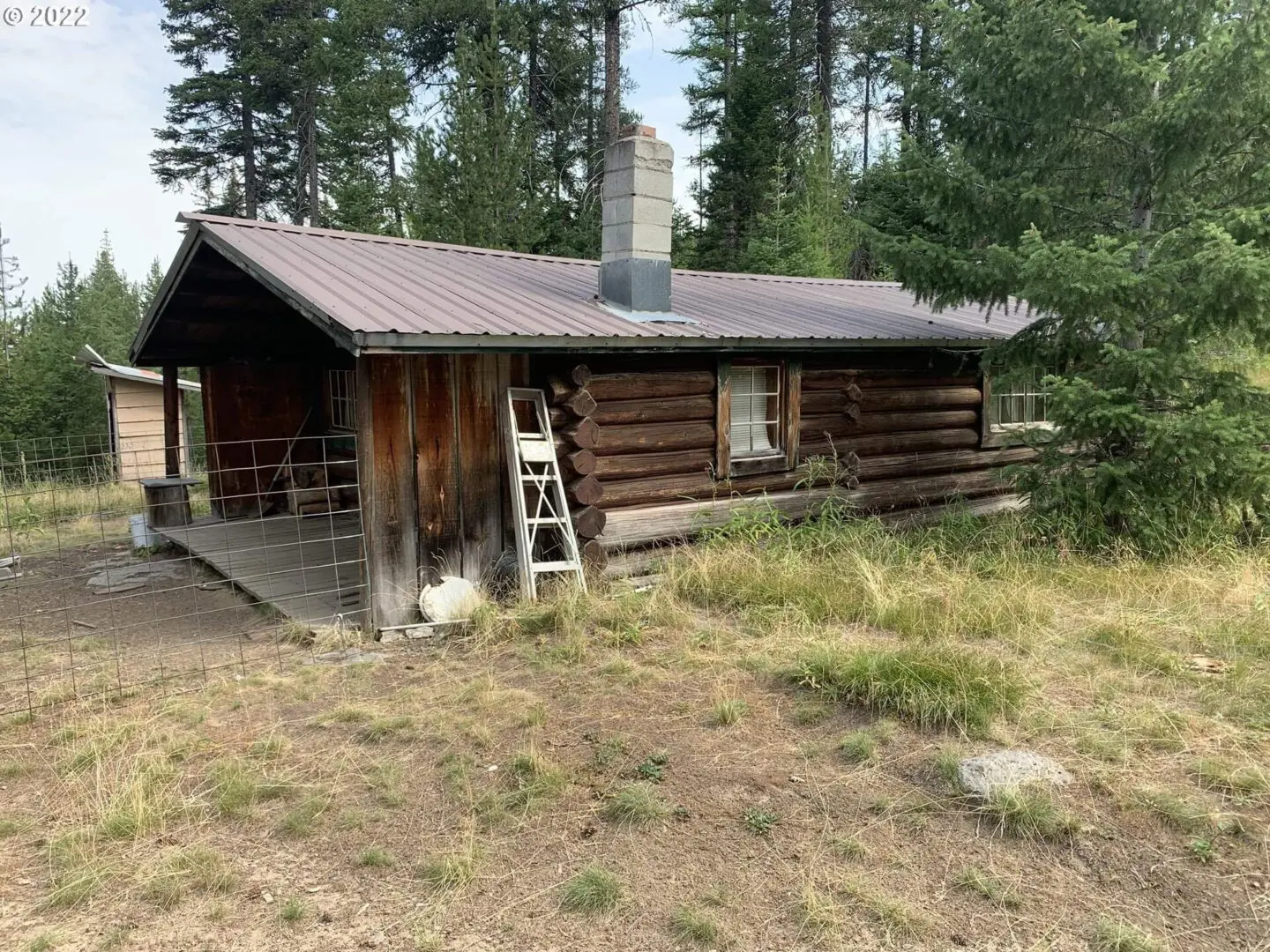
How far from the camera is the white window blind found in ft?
28.5

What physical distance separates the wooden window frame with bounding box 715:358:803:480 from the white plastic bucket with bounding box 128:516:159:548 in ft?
22.5

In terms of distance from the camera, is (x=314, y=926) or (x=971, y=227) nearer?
(x=314, y=926)

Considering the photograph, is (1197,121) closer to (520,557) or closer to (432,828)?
(520,557)

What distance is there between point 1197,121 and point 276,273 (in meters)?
7.77

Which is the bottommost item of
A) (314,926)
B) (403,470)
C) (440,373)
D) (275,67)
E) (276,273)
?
(314,926)

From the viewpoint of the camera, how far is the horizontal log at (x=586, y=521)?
24.0ft

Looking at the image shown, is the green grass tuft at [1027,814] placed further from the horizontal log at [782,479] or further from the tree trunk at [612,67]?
the tree trunk at [612,67]

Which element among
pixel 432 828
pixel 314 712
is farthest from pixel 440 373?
pixel 432 828

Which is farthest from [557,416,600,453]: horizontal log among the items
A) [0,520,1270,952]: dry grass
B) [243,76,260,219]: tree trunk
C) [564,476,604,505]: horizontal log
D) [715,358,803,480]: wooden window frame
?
[243,76,260,219]: tree trunk

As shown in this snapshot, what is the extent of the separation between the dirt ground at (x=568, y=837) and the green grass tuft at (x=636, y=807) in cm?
4

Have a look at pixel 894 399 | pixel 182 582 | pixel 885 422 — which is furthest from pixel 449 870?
pixel 894 399

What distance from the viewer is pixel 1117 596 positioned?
6.68m

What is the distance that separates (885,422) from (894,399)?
1.00ft

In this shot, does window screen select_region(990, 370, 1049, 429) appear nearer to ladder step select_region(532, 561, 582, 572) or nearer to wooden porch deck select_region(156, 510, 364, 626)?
ladder step select_region(532, 561, 582, 572)
